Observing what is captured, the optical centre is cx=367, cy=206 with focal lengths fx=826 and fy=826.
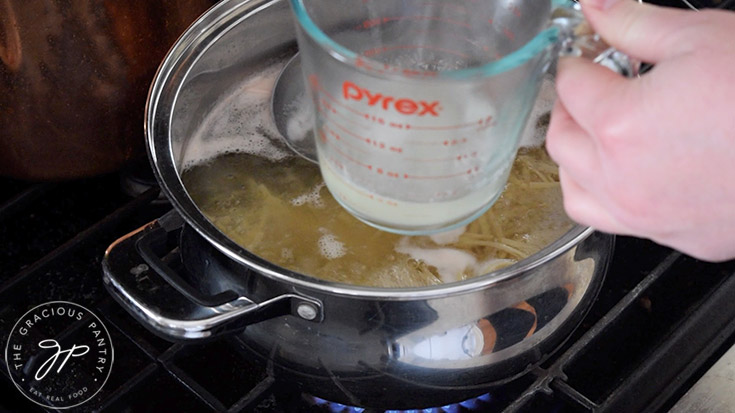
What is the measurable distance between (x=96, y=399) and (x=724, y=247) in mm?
507

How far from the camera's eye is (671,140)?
42 centimetres

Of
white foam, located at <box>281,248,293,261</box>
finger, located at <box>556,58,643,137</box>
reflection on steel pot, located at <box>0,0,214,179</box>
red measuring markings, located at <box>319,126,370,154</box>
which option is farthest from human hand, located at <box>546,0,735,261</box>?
reflection on steel pot, located at <box>0,0,214,179</box>

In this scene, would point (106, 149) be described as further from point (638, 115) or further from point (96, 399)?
point (638, 115)

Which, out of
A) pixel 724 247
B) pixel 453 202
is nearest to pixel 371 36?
pixel 453 202

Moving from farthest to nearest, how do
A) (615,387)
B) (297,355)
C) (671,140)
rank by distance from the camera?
1. (615,387)
2. (297,355)
3. (671,140)

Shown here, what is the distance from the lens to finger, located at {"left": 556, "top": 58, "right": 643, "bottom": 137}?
1.42 feet

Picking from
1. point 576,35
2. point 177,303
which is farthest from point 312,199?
point 576,35

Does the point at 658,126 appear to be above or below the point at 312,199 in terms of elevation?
above

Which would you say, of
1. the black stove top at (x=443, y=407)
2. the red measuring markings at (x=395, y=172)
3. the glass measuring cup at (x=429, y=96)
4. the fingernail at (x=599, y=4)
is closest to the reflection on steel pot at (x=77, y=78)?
the black stove top at (x=443, y=407)

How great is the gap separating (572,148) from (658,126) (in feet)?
0.18

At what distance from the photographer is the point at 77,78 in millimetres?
710

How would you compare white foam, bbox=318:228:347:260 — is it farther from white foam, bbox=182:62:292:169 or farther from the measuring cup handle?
the measuring cup handle

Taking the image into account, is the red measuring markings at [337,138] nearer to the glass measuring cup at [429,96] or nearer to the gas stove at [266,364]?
the glass measuring cup at [429,96]
